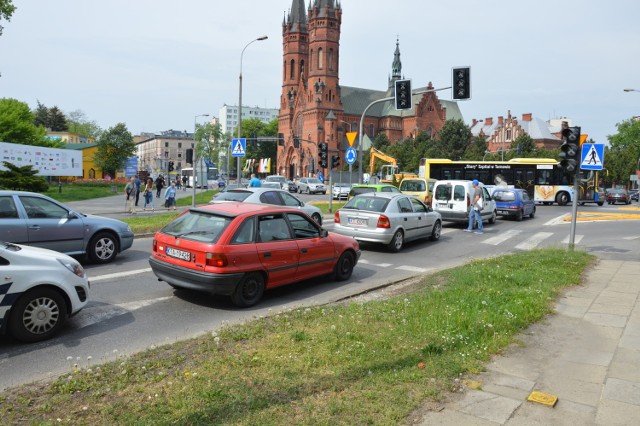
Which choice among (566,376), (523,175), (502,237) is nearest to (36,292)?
(566,376)

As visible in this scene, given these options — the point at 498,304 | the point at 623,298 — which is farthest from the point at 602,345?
the point at 623,298

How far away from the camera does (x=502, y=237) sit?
16875mm

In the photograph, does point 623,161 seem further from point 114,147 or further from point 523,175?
point 114,147

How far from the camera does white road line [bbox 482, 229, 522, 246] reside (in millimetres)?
15628

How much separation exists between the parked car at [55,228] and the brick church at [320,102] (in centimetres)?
7317

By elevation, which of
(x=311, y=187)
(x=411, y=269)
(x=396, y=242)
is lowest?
(x=411, y=269)

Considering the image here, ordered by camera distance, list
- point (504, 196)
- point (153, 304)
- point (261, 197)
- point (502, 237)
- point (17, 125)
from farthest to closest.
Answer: point (17, 125) → point (504, 196) → point (502, 237) → point (261, 197) → point (153, 304)

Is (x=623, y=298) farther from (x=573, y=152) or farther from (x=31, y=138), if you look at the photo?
(x=31, y=138)

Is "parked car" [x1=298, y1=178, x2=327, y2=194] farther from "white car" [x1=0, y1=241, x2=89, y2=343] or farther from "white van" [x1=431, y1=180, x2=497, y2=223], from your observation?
"white car" [x1=0, y1=241, x2=89, y2=343]

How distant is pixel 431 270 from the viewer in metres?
10.7

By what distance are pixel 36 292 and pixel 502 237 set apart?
1477 centimetres

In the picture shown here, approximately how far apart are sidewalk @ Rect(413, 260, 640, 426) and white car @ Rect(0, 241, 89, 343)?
4312mm

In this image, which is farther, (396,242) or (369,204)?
(369,204)

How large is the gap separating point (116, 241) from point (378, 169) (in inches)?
2502
